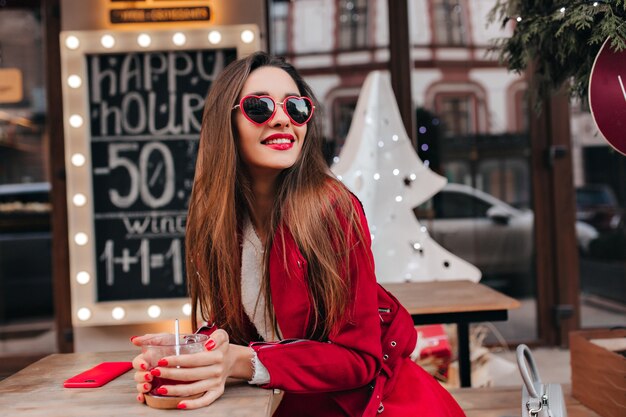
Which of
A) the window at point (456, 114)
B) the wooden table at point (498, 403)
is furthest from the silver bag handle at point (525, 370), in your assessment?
the window at point (456, 114)

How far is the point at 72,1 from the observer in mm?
3602

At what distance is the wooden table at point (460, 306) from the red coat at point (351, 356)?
2.76 feet

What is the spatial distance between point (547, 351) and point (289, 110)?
12.1 feet

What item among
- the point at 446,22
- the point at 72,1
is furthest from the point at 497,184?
the point at 72,1

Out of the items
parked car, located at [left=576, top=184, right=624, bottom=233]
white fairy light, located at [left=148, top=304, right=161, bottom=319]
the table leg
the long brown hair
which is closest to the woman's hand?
the long brown hair

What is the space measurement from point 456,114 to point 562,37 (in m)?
2.72

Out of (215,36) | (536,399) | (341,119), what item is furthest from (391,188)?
(536,399)

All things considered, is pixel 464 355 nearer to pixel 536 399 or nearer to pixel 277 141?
pixel 536 399

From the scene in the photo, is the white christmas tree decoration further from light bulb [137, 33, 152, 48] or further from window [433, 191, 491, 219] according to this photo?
window [433, 191, 491, 219]

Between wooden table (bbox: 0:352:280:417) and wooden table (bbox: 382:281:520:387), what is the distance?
1191mm

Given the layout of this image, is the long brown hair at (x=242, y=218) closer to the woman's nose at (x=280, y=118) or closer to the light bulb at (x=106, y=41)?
the woman's nose at (x=280, y=118)

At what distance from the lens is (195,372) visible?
48.4 inches

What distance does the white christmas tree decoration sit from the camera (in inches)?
138

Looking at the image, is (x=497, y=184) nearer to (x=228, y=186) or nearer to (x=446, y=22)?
(x=446, y=22)
